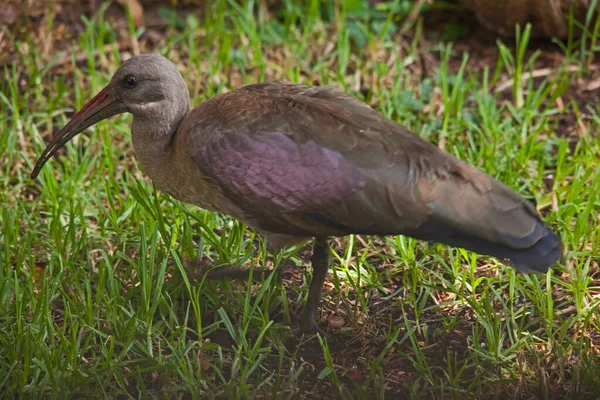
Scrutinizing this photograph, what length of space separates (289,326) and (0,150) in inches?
69.4

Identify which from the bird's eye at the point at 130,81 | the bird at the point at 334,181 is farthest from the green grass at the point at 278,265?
the bird's eye at the point at 130,81

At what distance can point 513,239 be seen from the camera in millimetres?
3139

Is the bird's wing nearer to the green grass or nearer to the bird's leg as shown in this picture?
the bird's leg

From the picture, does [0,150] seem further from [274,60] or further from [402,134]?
[402,134]

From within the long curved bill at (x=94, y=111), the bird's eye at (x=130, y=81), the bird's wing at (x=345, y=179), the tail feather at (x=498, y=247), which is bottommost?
the tail feather at (x=498, y=247)

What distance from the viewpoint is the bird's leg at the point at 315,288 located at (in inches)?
140

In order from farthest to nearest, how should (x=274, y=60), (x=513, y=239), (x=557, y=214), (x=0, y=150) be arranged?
(x=274, y=60) < (x=0, y=150) < (x=557, y=214) < (x=513, y=239)

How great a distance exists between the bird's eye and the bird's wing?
1.23ft

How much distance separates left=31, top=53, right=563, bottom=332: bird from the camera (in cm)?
315

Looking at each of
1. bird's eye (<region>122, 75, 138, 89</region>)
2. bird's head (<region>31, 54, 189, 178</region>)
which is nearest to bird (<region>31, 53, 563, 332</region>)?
bird's head (<region>31, 54, 189, 178</region>)

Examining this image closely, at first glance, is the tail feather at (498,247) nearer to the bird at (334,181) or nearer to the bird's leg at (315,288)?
the bird at (334,181)

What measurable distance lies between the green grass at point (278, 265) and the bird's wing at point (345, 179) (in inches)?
15.2

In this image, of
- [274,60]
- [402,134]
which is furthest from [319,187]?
[274,60]

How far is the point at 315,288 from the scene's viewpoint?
3.58m
